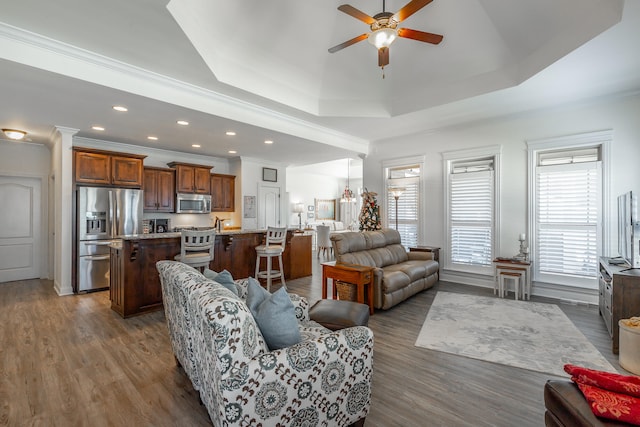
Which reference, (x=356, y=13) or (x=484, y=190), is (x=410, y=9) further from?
(x=484, y=190)

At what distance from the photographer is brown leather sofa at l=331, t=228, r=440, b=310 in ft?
13.2

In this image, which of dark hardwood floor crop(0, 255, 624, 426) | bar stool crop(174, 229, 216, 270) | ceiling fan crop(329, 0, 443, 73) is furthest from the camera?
bar stool crop(174, 229, 216, 270)

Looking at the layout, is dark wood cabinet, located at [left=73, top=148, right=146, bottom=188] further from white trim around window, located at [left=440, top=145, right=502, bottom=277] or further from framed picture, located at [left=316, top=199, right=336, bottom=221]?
framed picture, located at [left=316, top=199, right=336, bottom=221]

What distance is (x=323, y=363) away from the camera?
1.53 metres

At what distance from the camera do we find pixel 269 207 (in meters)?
8.48

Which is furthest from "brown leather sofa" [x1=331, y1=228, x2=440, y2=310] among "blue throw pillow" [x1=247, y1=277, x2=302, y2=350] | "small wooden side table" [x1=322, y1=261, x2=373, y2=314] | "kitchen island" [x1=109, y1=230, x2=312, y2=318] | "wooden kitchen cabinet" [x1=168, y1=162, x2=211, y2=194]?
"wooden kitchen cabinet" [x1=168, y1=162, x2=211, y2=194]

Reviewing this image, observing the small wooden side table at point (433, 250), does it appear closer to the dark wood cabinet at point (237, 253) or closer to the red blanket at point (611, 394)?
the dark wood cabinet at point (237, 253)

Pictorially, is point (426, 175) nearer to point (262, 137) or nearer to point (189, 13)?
point (262, 137)

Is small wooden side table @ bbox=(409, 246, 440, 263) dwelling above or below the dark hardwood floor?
above

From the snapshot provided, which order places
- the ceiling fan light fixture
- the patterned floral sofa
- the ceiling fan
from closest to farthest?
the patterned floral sofa < the ceiling fan < the ceiling fan light fixture

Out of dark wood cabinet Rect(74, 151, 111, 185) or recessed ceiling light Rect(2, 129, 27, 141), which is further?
dark wood cabinet Rect(74, 151, 111, 185)

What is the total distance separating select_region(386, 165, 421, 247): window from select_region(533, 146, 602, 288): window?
2156mm

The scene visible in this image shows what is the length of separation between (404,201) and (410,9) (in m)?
4.44

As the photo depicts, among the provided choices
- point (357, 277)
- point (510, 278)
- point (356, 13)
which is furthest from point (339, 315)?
point (510, 278)
